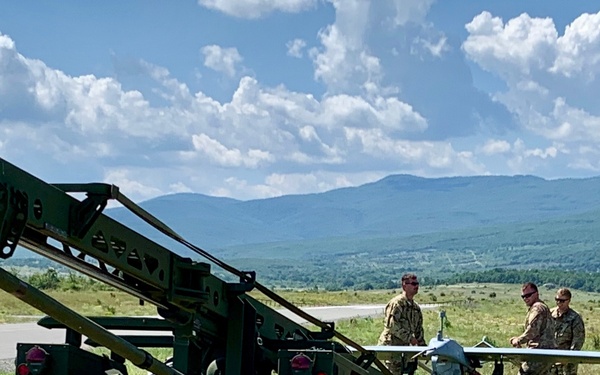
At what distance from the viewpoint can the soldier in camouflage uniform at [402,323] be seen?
1347 centimetres

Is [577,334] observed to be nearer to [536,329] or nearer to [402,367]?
[536,329]

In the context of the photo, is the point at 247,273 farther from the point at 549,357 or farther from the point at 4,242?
the point at 549,357

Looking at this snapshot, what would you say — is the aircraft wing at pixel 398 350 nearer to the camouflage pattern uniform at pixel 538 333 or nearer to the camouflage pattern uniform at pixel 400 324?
the camouflage pattern uniform at pixel 400 324

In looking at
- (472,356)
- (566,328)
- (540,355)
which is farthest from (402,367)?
(566,328)

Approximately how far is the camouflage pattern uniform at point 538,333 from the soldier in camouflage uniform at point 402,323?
128 centimetres

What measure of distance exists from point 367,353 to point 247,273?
216 cm

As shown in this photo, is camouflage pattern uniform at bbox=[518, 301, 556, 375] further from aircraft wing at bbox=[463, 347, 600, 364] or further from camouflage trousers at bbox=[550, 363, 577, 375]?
aircraft wing at bbox=[463, 347, 600, 364]

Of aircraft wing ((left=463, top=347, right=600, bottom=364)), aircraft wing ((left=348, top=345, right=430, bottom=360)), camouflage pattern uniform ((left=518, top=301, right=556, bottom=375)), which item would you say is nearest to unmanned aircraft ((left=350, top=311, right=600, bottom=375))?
aircraft wing ((left=463, top=347, right=600, bottom=364))

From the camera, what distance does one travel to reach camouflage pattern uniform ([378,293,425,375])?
44.4 ft

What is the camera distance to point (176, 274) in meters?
7.84

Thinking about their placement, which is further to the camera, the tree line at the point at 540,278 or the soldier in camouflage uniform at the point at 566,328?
the tree line at the point at 540,278

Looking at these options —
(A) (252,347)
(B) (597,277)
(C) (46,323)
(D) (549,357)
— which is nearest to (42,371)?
(C) (46,323)

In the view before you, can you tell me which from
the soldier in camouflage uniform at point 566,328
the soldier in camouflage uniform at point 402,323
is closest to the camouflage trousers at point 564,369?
the soldier in camouflage uniform at point 566,328

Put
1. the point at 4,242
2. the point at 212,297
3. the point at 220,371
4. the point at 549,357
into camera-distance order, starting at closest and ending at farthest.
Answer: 1. the point at 4,242
2. the point at 212,297
3. the point at 220,371
4. the point at 549,357
